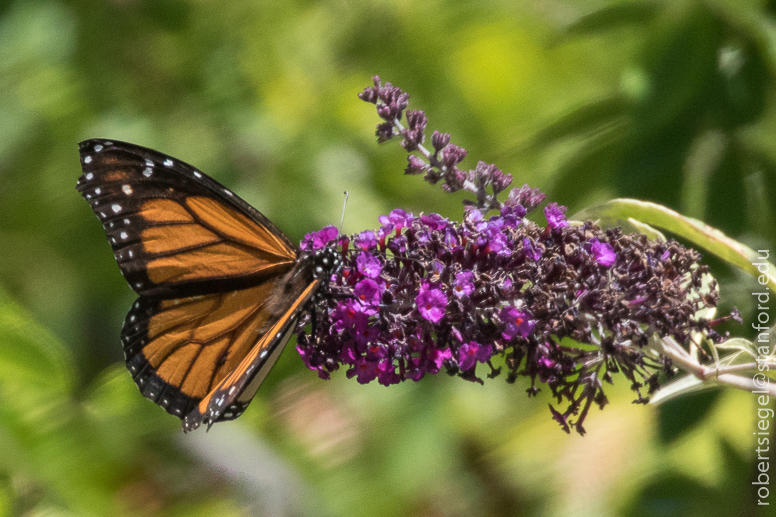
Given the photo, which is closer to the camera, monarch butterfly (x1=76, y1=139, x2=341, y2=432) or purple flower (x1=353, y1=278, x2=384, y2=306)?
purple flower (x1=353, y1=278, x2=384, y2=306)

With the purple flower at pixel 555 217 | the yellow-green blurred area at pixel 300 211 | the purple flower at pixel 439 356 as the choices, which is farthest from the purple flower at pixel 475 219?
the yellow-green blurred area at pixel 300 211

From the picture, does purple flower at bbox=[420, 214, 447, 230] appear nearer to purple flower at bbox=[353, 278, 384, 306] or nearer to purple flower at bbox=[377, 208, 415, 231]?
purple flower at bbox=[377, 208, 415, 231]

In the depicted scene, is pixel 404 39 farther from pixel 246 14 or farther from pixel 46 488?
pixel 46 488

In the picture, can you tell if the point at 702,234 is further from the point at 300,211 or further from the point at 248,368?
the point at 300,211

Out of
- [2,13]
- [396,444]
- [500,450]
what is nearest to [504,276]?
[396,444]

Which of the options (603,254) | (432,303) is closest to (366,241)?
(432,303)

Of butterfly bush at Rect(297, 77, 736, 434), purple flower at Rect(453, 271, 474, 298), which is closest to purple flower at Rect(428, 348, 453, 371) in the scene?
butterfly bush at Rect(297, 77, 736, 434)
